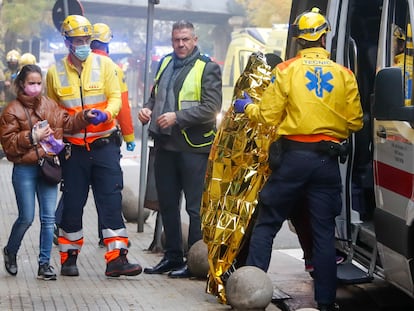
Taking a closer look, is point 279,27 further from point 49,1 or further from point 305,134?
point 305,134

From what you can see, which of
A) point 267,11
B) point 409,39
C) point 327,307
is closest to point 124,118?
point 327,307

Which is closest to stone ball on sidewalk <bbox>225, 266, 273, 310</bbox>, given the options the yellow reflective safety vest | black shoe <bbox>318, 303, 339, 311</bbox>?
black shoe <bbox>318, 303, 339, 311</bbox>

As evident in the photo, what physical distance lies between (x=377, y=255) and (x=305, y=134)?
979 mm

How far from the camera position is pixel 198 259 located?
8422 millimetres

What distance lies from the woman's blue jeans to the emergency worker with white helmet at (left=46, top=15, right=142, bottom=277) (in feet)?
0.66

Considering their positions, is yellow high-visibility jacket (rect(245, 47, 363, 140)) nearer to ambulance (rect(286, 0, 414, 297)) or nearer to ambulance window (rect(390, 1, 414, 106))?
ambulance (rect(286, 0, 414, 297))

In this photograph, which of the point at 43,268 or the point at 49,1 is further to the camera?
the point at 49,1

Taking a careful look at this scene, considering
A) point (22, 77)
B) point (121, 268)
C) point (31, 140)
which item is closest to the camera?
point (31, 140)

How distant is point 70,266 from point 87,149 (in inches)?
37.9

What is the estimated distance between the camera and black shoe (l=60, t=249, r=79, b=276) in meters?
8.73

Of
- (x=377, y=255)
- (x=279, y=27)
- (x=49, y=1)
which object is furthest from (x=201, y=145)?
(x=49, y=1)

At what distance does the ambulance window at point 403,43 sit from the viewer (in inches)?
262

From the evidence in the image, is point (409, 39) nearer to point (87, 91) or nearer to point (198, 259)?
point (198, 259)

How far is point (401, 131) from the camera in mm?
6602
